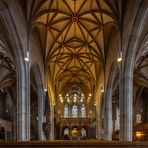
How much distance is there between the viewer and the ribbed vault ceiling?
74.8 ft

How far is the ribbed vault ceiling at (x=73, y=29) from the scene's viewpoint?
22.8 metres

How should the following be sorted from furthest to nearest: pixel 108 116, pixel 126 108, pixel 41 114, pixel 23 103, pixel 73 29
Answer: pixel 108 116 < pixel 41 114 < pixel 73 29 < pixel 23 103 < pixel 126 108

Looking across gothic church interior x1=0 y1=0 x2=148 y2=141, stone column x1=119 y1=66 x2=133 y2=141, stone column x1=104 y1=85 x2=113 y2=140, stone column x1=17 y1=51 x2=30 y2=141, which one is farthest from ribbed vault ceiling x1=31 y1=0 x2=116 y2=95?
stone column x1=119 y1=66 x2=133 y2=141

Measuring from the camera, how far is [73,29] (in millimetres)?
29062

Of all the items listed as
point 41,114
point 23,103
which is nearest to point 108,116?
point 41,114

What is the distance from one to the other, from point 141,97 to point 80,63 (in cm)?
1088

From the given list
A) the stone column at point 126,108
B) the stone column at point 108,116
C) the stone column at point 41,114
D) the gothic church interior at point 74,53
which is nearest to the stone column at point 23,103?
the gothic church interior at point 74,53

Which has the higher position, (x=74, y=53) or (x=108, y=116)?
(x=74, y=53)

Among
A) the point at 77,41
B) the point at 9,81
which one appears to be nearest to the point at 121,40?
the point at 77,41

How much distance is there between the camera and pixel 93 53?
3272 centimetres

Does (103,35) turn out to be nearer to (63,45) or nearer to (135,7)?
A: (63,45)

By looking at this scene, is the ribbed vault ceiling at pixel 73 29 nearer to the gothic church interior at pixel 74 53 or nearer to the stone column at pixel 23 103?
the gothic church interior at pixel 74 53

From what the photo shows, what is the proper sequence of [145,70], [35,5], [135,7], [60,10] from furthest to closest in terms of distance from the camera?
[145,70] < [60,10] < [35,5] < [135,7]

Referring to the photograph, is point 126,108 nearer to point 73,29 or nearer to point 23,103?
point 23,103
